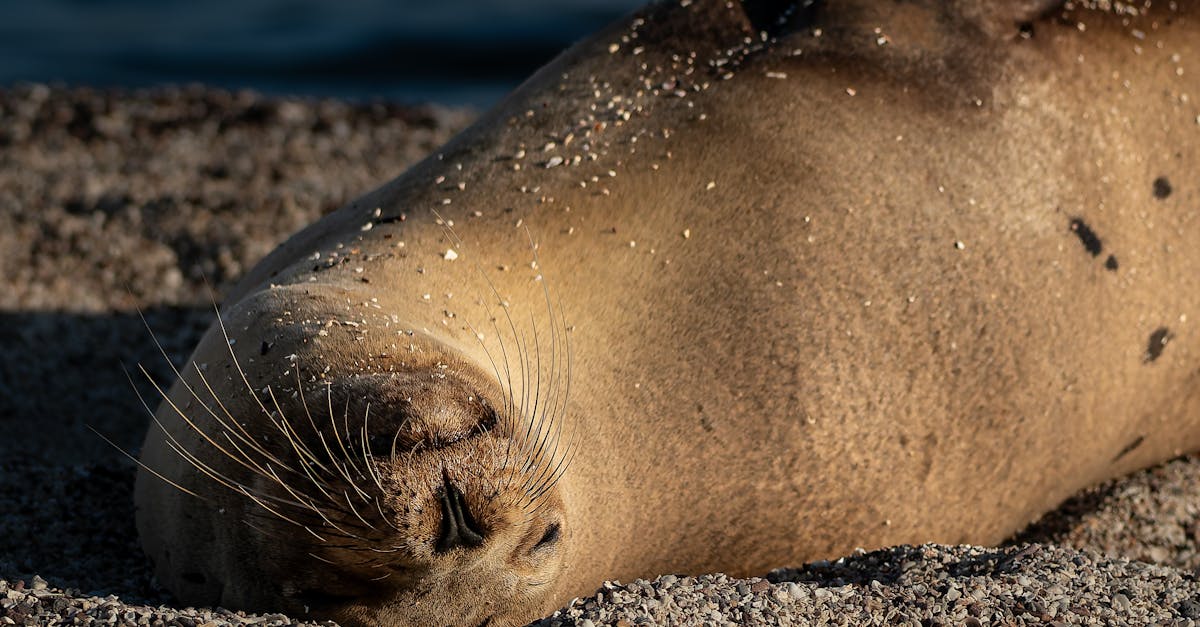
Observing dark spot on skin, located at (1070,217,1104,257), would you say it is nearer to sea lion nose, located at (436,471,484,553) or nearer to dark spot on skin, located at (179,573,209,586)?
sea lion nose, located at (436,471,484,553)

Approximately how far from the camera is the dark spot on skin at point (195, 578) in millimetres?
2812

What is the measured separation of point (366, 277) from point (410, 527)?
0.84 m

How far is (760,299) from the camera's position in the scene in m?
3.22

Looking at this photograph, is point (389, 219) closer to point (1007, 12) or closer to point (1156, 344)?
point (1007, 12)

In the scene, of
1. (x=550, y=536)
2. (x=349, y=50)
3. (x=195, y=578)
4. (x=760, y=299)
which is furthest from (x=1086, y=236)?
(x=349, y=50)

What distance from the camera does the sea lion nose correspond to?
2414 mm

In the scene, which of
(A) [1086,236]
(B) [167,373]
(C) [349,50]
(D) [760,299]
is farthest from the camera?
(C) [349,50]

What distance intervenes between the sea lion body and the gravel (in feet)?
0.50

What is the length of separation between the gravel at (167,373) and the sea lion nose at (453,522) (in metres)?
0.27

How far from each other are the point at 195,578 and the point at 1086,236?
219cm

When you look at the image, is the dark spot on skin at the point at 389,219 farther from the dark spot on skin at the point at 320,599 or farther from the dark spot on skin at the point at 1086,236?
the dark spot on skin at the point at 1086,236

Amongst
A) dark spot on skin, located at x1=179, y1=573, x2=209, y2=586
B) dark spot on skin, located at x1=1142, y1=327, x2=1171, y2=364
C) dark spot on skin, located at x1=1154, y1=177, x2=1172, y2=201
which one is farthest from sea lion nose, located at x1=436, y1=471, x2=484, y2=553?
dark spot on skin, located at x1=1154, y1=177, x2=1172, y2=201

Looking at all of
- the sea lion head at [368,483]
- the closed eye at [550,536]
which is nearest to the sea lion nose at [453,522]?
the sea lion head at [368,483]

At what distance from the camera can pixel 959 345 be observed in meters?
3.35
